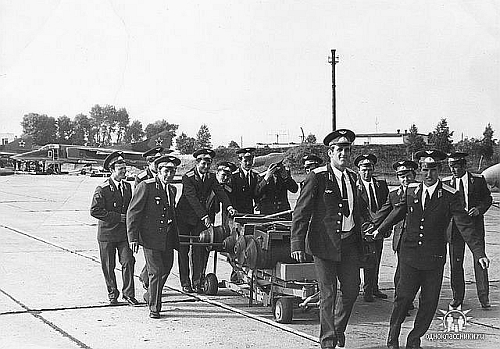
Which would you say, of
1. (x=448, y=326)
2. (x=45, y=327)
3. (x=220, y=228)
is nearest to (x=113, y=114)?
(x=220, y=228)

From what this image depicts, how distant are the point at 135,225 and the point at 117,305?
1091 mm

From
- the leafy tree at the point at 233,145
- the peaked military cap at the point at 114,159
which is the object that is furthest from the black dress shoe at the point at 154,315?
the leafy tree at the point at 233,145

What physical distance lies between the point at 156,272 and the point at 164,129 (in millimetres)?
4548

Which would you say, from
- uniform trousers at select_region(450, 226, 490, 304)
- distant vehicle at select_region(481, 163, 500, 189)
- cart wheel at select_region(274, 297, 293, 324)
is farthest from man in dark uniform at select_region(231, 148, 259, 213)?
distant vehicle at select_region(481, 163, 500, 189)

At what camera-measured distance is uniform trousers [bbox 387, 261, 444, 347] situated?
5816 mm

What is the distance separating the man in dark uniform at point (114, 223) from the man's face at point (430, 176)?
3.56m

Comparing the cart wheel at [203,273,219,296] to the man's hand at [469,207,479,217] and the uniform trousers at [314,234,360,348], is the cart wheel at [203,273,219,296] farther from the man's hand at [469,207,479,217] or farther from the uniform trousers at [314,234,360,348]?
the man's hand at [469,207,479,217]

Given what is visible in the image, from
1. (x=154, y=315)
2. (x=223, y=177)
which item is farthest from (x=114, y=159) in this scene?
(x=154, y=315)

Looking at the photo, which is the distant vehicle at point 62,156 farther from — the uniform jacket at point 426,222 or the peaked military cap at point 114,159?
the uniform jacket at point 426,222

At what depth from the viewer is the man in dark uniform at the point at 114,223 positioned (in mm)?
7934

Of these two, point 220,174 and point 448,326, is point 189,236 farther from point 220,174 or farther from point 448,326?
point 448,326

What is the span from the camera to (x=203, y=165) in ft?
28.8

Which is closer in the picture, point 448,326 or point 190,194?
point 448,326

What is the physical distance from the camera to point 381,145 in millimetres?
9711
